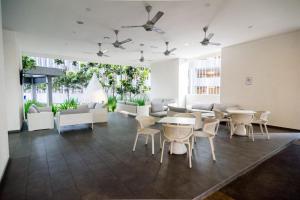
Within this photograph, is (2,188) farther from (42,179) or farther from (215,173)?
(215,173)

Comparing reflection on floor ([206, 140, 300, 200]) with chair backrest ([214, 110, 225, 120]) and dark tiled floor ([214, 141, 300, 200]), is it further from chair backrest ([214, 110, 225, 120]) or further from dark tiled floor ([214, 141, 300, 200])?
chair backrest ([214, 110, 225, 120])

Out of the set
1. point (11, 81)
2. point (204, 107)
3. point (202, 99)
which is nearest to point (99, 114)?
point (11, 81)

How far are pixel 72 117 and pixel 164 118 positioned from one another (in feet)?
10.9

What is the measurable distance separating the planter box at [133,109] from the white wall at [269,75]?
3.91 meters

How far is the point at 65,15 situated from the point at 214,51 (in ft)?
22.6

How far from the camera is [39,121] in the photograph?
5590mm

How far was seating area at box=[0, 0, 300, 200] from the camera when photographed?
252 cm

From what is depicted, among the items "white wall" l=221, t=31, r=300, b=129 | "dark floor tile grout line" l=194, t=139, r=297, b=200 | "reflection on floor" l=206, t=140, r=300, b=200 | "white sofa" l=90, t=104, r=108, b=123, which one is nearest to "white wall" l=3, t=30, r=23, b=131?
"white sofa" l=90, t=104, r=108, b=123

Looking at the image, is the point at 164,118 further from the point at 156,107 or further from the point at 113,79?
the point at 113,79

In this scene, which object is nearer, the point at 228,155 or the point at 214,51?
the point at 228,155

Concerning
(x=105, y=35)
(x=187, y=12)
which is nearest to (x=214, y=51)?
(x=187, y=12)

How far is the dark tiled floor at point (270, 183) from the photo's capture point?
2.38 metres

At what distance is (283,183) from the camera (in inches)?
105

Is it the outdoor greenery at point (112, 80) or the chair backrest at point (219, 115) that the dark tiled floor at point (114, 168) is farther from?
the outdoor greenery at point (112, 80)
